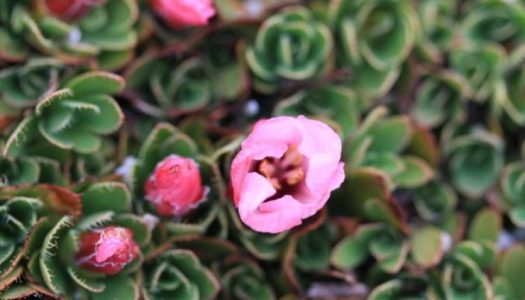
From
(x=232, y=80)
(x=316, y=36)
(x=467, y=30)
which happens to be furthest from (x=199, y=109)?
(x=467, y=30)

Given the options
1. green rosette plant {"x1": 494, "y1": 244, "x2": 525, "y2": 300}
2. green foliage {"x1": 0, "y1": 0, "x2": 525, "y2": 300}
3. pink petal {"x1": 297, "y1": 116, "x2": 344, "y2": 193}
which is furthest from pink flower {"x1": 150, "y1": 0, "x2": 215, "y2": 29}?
green rosette plant {"x1": 494, "y1": 244, "x2": 525, "y2": 300}

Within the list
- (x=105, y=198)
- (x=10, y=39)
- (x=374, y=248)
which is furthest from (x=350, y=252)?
(x=10, y=39)

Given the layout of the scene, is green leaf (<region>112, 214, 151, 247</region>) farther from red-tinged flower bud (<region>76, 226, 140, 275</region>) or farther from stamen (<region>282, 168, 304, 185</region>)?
stamen (<region>282, 168, 304, 185</region>)

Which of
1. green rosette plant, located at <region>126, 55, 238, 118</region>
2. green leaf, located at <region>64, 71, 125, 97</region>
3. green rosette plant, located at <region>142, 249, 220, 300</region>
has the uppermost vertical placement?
green leaf, located at <region>64, 71, 125, 97</region>

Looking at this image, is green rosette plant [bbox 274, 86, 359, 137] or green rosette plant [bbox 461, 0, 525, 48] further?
green rosette plant [bbox 461, 0, 525, 48]

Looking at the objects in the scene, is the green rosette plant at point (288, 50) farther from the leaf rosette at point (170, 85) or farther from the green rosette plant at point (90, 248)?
the green rosette plant at point (90, 248)

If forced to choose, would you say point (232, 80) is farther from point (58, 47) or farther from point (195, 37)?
point (58, 47)
